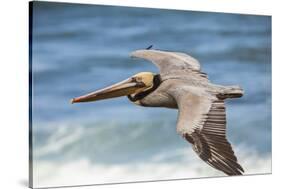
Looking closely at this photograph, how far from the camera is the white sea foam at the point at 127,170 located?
6.18m

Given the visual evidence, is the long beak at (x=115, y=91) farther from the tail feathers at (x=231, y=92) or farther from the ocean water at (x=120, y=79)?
the tail feathers at (x=231, y=92)

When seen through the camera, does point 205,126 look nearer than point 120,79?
No

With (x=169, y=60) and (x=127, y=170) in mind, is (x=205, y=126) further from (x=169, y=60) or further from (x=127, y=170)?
(x=127, y=170)

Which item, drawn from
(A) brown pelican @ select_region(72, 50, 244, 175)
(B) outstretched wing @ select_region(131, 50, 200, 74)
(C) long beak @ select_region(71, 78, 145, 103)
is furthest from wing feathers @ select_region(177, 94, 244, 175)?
(C) long beak @ select_region(71, 78, 145, 103)

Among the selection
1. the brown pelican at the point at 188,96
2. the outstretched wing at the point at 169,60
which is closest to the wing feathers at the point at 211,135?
the brown pelican at the point at 188,96

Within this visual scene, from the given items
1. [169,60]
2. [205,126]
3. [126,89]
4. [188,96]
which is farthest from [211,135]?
[126,89]

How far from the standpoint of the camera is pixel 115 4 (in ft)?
21.1

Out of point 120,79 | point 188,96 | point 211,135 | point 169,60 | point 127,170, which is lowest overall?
point 127,170

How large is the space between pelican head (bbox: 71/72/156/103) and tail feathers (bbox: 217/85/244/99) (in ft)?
2.36

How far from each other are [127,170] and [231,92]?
4.12 feet

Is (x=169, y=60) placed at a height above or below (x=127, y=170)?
above

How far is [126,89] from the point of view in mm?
6434

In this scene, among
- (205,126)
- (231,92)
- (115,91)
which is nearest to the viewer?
(115,91)
